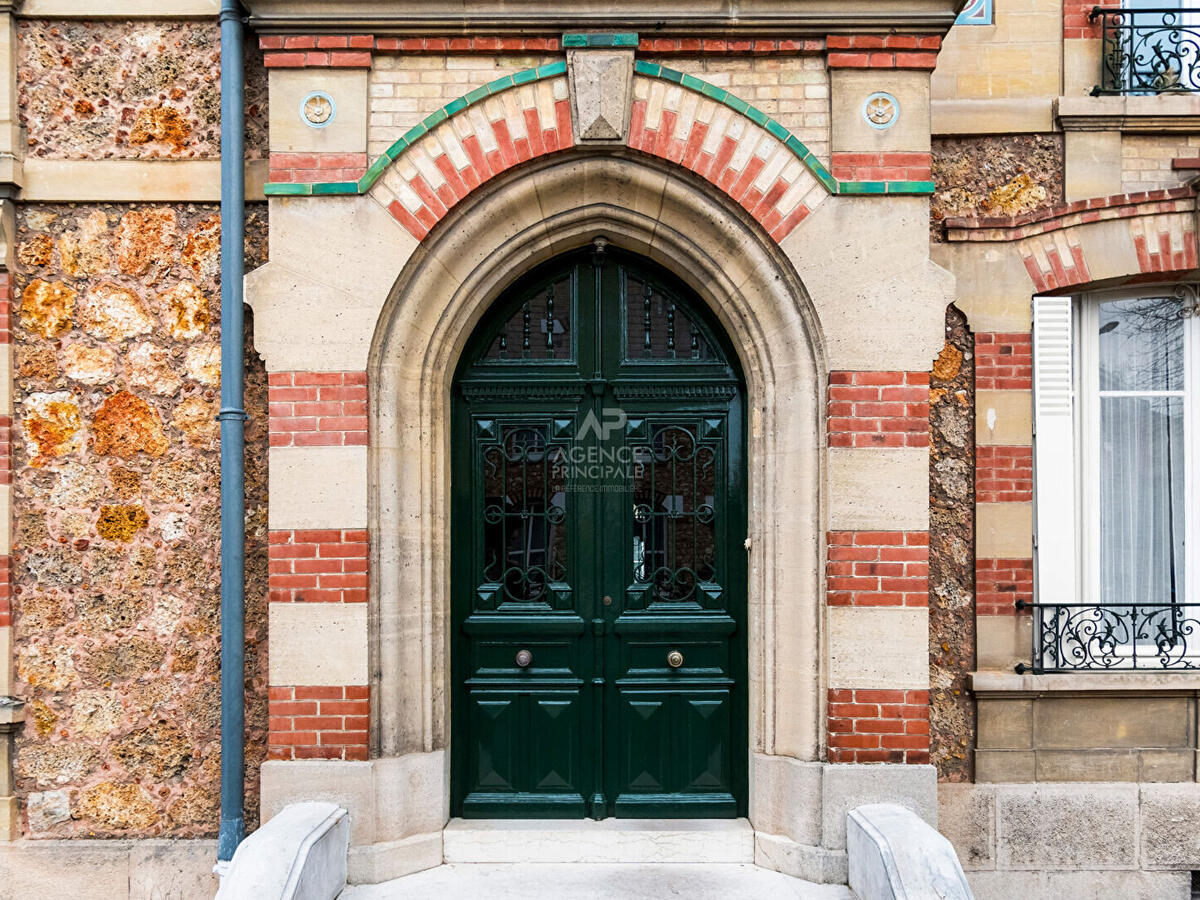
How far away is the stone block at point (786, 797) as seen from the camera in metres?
4.31

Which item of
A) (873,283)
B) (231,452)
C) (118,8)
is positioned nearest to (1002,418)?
(873,283)

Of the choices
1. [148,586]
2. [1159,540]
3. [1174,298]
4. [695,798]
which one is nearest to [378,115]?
[148,586]

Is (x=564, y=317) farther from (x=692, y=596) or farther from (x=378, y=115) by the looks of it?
(x=692, y=596)

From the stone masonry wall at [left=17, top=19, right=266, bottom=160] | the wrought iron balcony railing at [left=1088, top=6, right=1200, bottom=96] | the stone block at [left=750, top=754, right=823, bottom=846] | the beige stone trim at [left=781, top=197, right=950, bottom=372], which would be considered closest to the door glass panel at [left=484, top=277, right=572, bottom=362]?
the beige stone trim at [left=781, top=197, right=950, bottom=372]

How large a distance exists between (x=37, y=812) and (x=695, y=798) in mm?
3688

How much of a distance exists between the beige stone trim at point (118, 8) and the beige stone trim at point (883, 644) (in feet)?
15.7

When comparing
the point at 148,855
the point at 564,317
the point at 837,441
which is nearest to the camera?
the point at 837,441

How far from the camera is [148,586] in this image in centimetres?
461

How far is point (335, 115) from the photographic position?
14.2 ft

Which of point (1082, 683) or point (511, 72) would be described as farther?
point (1082, 683)

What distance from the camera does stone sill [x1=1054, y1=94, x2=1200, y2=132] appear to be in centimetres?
464

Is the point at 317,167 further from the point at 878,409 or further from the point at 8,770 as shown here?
the point at 8,770

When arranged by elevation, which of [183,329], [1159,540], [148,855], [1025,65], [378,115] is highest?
[1025,65]

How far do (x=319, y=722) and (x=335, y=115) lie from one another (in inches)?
125
